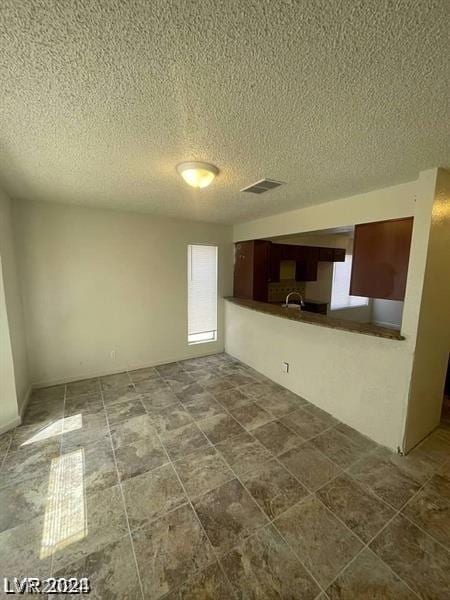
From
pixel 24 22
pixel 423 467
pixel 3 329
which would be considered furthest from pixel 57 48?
pixel 423 467

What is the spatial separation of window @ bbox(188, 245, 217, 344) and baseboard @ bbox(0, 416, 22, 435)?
2.43 metres

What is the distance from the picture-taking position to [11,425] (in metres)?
→ 2.44

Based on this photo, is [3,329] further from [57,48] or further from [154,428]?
[57,48]

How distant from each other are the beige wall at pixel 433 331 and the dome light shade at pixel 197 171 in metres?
1.78

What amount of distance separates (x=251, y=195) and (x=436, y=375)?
259 centimetres

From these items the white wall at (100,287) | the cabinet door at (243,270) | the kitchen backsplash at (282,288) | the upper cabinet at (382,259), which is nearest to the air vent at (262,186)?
the upper cabinet at (382,259)

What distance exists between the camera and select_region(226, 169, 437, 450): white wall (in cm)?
202

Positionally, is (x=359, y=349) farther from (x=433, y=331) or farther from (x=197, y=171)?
(x=197, y=171)

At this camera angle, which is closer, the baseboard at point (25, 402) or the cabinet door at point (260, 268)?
the baseboard at point (25, 402)

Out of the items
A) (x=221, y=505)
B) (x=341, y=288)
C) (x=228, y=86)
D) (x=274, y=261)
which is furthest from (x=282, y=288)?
(x=228, y=86)

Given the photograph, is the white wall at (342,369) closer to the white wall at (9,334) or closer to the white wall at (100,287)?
the white wall at (100,287)

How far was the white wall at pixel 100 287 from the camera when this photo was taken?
3141 mm

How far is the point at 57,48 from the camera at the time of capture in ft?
2.99

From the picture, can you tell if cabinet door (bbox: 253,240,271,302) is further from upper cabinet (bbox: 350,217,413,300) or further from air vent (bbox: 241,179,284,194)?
upper cabinet (bbox: 350,217,413,300)
